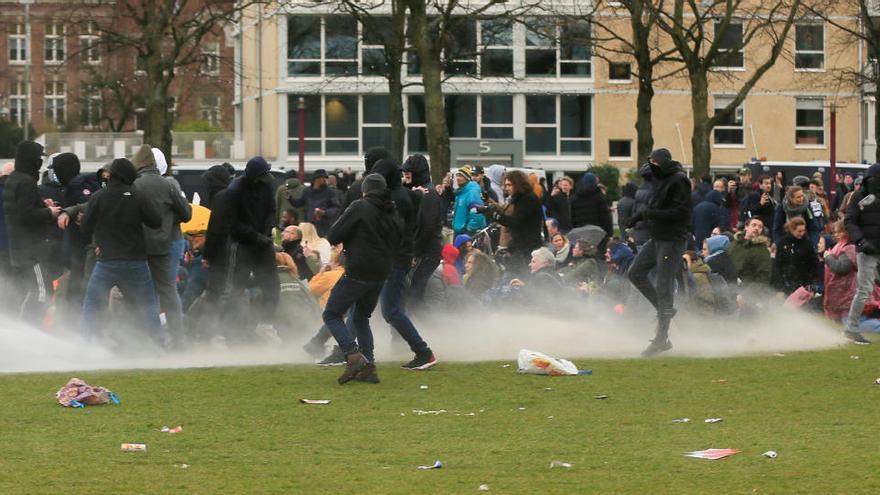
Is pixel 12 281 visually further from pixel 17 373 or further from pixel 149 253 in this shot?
pixel 17 373

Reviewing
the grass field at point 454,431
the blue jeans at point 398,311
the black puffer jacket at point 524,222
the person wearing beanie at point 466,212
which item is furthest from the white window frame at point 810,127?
the blue jeans at point 398,311

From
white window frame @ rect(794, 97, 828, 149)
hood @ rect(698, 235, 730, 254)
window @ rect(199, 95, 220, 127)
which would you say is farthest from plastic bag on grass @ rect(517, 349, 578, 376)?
window @ rect(199, 95, 220, 127)

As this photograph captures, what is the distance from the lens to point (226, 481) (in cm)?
883

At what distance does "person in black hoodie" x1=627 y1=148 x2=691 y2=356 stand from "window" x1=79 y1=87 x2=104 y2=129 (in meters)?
62.0

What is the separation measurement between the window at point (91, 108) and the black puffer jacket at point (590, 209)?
53.2m

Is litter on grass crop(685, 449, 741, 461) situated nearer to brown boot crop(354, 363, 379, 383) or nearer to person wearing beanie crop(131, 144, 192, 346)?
brown boot crop(354, 363, 379, 383)

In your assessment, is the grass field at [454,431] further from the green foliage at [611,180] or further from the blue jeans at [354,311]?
the green foliage at [611,180]

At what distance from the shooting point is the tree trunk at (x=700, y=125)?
38594 mm

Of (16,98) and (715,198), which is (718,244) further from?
(16,98)

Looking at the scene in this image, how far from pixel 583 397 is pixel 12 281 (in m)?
7.87

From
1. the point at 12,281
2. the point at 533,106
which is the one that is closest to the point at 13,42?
the point at 533,106

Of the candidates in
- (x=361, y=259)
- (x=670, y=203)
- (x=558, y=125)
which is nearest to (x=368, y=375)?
(x=361, y=259)

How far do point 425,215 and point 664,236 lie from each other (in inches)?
91.9

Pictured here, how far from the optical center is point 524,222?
1900 centimetres
